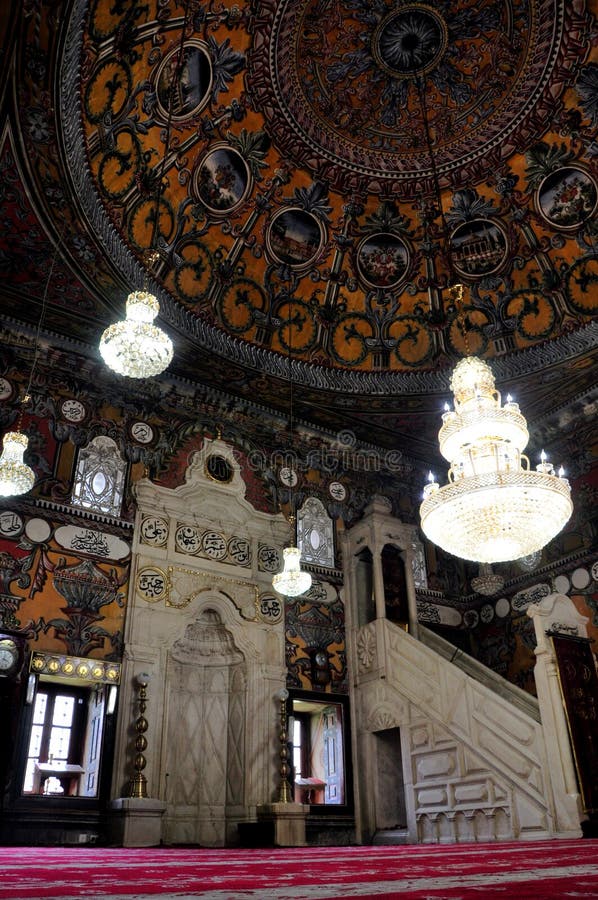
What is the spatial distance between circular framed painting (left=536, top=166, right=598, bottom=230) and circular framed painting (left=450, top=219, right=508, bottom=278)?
25.4 inches

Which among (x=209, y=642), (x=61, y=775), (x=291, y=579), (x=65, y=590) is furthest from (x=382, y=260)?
(x=61, y=775)

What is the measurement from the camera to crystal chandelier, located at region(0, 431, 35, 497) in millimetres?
6332

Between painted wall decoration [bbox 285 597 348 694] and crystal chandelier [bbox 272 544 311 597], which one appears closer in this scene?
crystal chandelier [bbox 272 544 311 597]

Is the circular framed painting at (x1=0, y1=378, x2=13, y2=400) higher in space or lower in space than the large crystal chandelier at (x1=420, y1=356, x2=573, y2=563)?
higher

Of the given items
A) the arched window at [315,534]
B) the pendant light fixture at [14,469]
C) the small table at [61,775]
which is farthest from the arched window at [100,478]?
the small table at [61,775]

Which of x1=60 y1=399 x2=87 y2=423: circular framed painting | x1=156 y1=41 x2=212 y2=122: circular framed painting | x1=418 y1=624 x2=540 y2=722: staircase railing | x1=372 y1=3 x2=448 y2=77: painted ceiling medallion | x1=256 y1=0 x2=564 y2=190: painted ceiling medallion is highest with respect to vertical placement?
x1=372 y1=3 x2=448 y2=77: painted ceiling medallion

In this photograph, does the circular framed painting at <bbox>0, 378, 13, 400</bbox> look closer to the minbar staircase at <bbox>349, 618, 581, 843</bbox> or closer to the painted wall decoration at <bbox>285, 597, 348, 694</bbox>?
the painted wall decoration at <bbox>285, 597, 348, 694</bbox>

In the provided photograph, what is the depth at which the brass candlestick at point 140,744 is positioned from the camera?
6.76 metres

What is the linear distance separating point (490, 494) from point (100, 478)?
4.93 meters

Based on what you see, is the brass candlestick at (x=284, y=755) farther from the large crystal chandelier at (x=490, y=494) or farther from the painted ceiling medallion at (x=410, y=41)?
the painted ceiling medallion at (x=410, y=41)

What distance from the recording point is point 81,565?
7.72 meters

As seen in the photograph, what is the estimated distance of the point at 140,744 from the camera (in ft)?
22.9

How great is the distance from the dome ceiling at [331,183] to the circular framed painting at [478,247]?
27 millimetres

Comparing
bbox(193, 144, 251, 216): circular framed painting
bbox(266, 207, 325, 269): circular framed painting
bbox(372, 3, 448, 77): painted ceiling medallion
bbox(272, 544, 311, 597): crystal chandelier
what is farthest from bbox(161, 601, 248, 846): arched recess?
bbox(372, 3, 448, 77): painted ceiling medallion
